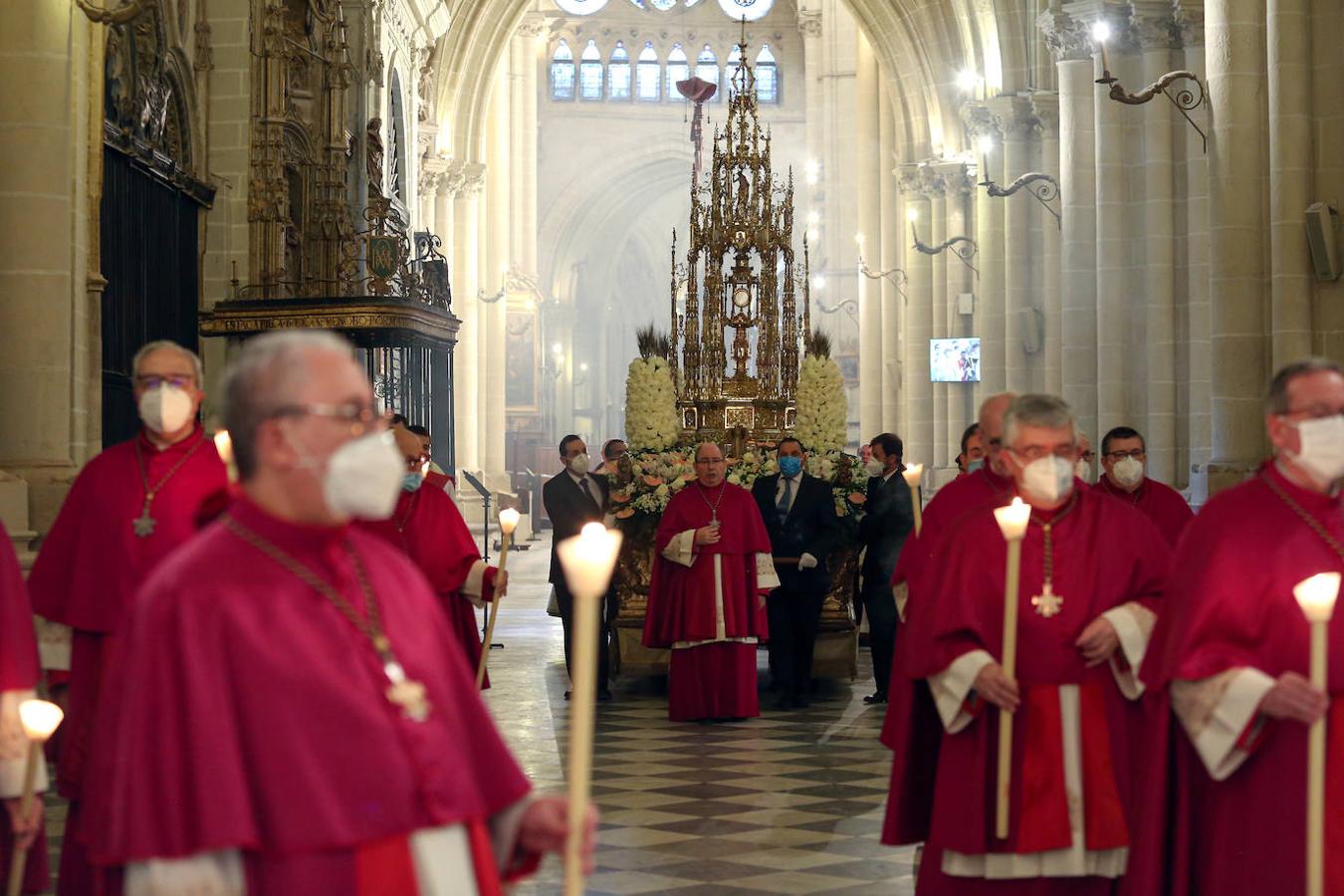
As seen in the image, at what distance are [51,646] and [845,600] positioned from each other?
8.25 metres

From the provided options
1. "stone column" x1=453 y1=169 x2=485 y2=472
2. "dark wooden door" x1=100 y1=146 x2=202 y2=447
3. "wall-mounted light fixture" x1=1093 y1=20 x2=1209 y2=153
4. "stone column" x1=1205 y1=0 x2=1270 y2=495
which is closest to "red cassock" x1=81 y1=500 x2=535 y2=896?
"dark wooden door" x1=100 y1=146 x2=202 y2=447

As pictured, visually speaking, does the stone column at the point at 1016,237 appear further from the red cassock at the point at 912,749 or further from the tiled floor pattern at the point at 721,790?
the red cassock at the point at 912,749

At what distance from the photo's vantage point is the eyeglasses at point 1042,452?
16.7 feet

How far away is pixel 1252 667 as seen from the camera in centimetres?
440

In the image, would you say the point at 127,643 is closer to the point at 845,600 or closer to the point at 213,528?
the point at 213,528

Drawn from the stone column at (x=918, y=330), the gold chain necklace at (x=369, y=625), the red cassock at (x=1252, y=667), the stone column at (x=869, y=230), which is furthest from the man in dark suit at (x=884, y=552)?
the stone column at (x=869, y=230)

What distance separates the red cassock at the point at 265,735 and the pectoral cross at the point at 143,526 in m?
2.77

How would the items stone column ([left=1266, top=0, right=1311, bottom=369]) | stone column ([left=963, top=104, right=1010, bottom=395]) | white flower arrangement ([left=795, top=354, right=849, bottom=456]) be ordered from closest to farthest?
stone column ([left=1266, top=0, right=1311, bottom=369]) < white flower arrangement ([left=795, top=354, right=849, bottom=456]) < stone column ([left=963, top=104, right=1010, bottom=395])

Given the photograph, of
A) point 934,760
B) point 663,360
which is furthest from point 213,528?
point 663,360

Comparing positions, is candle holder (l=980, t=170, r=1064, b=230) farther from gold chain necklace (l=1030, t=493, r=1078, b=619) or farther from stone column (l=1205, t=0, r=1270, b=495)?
gold chain necklace (l=1030, t=493, r=1078, b=619)

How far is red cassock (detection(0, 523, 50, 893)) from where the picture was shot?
411 centimetres

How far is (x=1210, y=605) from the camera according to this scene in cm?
448

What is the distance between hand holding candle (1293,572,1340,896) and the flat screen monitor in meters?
22.6

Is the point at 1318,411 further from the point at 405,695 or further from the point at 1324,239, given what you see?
the point at 1324,239
